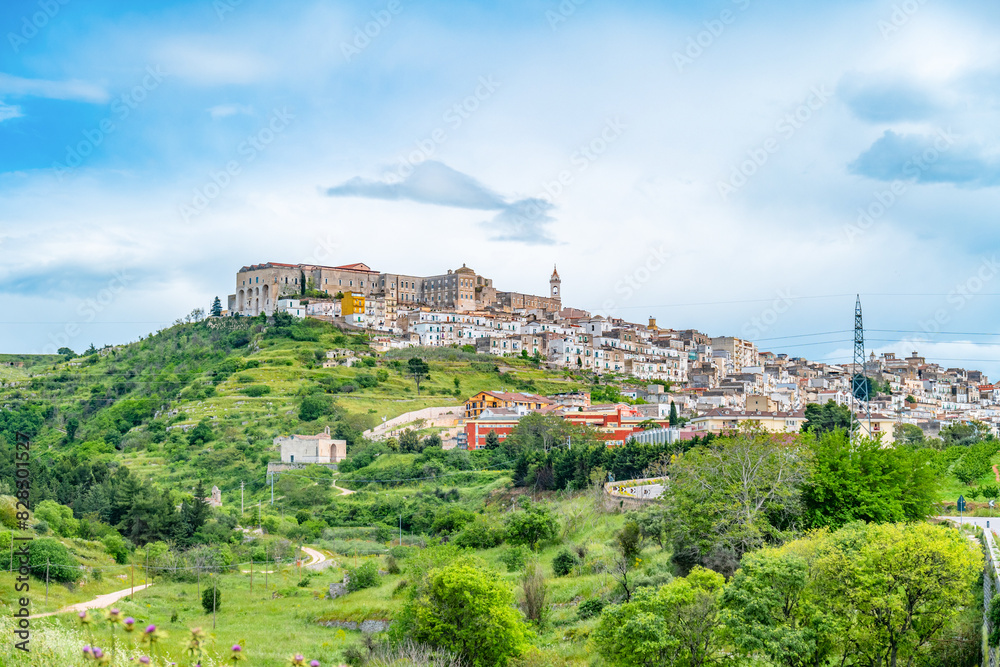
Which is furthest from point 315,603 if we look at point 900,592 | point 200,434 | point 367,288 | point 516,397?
point 367,288

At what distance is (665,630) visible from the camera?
19.8 metres

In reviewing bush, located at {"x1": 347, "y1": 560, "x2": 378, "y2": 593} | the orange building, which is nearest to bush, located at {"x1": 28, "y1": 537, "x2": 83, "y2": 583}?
bush, located at {"x1": 347, "y1": 560, "x2": 378, "y2": 593}

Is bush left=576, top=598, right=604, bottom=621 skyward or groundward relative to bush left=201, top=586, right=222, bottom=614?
skyward

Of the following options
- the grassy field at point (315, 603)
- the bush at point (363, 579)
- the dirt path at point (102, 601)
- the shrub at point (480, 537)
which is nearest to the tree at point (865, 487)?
the grassy field at point (315, 603)

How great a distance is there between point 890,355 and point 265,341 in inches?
3328

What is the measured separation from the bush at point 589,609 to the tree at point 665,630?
6.54 m

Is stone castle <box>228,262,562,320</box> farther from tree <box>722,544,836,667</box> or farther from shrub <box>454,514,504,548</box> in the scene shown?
tree <box>722,544,836,667</box>

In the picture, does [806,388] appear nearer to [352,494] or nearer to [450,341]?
[450,341]

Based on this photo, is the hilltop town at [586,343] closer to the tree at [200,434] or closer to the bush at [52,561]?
the tree at [200,434]

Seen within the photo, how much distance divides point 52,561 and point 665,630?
20.8m

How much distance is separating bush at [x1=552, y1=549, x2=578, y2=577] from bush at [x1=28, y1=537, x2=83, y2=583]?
15758mm

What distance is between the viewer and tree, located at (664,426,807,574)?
2758 centimetres

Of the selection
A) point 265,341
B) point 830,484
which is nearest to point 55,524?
point 830,484

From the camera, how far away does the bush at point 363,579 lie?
35.0 m
